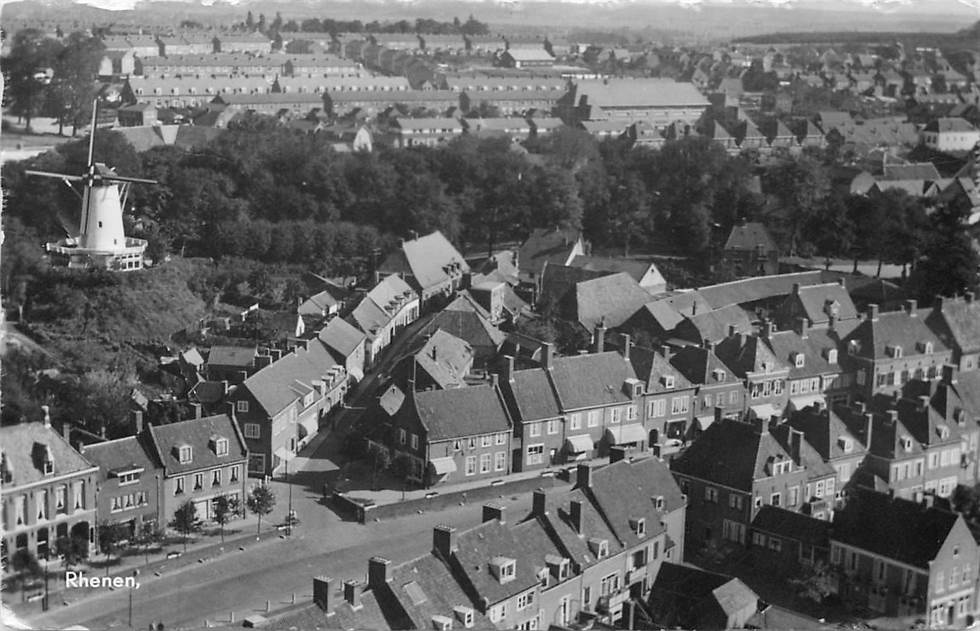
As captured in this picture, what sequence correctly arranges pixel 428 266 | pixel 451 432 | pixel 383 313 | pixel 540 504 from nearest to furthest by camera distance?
pixel 540 504
pixel 451 432
pixel 383 313
pixel 428 266

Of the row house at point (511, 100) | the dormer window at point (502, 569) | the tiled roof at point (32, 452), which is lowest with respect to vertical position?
the dormer window at point (502, 569)

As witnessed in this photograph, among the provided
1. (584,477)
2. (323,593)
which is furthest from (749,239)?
(323,593)

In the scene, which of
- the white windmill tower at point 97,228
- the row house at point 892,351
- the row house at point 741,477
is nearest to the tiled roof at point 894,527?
the row house at point 741,477

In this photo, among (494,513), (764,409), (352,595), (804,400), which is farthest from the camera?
(804,400)

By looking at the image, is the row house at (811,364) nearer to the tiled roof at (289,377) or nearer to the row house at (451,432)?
the row house at (451,432)

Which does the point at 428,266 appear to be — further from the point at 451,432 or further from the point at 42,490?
the point at 42,490

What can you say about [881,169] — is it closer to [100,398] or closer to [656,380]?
[656,380]

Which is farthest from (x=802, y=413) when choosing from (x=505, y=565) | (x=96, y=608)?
(x=96, y=608)

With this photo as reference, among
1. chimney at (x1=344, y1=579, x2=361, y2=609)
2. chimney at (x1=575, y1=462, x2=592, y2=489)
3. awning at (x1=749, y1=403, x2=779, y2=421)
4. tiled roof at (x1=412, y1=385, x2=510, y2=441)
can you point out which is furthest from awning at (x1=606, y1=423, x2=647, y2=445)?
chimney at (x1=344, y1=579, x2=361, y2=609)
